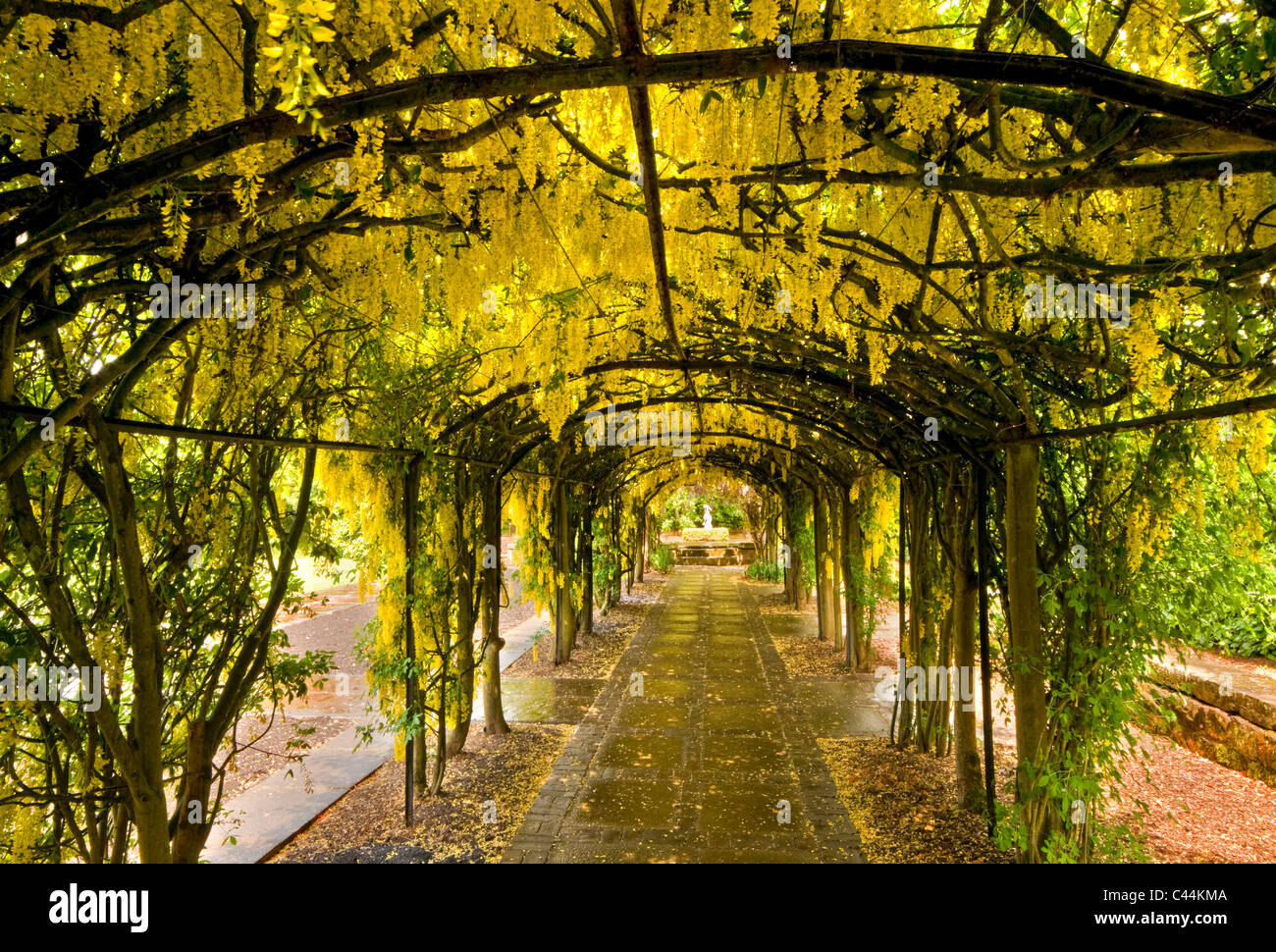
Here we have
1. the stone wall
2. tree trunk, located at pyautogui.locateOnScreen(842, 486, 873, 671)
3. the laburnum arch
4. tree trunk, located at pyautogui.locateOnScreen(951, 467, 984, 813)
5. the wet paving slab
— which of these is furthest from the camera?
tree trunk, located at pyautogui.locateOnScreen(842, 486, 873, 671)

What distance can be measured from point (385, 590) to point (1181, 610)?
4.27m

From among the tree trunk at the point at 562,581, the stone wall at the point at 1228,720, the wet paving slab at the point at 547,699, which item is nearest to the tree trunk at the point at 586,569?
the tree trunk at the point at 562,581

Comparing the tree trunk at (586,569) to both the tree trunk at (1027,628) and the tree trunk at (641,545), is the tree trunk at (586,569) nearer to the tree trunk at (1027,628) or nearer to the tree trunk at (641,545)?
the tree trunk at (641,545)

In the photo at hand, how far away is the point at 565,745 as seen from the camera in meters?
5.74

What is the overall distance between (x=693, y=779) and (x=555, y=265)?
377 centimetres

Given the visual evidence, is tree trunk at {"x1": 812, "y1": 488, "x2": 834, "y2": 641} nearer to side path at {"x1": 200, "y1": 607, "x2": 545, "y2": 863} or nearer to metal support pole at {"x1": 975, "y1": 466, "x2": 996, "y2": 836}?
metal support pole at {"x1": 975, "y1": 466, "x2": 996, "y2": 836}

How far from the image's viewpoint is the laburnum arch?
5.22 feet

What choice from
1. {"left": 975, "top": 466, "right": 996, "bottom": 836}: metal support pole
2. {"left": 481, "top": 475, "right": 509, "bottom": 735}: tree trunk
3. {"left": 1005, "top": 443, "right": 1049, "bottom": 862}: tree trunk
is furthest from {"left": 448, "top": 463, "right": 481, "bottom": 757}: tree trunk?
{"left": 1005, "top": 443, "right": 1049, "bottom": 862}: tree trunk

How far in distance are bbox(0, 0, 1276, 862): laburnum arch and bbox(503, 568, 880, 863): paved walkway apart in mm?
1089

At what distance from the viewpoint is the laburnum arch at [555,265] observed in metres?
1.59

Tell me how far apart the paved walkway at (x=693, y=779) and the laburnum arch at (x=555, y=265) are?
1089 mm

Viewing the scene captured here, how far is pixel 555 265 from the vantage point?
9.37 feet

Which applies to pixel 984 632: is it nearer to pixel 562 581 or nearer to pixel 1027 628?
pixel 1027 628
